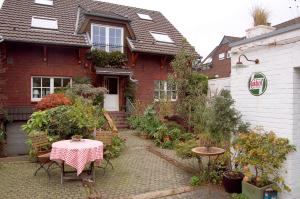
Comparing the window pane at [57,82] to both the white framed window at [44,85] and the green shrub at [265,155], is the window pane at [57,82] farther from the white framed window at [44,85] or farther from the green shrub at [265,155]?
the green shrub at [265,155]

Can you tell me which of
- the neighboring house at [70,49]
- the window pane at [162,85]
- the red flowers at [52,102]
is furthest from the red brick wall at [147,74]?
the red flowers at [52,102]

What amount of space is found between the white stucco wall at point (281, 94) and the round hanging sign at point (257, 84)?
9 centimetres

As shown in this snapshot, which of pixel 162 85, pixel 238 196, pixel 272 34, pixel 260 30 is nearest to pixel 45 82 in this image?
pixel 162 85

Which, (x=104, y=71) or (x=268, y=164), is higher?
(x=104, y=71)

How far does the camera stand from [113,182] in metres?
6.88

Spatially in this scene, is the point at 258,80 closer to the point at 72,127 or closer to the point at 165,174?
the point at 165,174

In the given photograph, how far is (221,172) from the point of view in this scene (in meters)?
7.23

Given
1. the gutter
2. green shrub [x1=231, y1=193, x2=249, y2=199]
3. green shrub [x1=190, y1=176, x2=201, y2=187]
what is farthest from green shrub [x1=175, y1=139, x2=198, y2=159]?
the gutter

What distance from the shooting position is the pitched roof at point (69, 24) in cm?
1480

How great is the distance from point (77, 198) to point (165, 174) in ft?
8.69

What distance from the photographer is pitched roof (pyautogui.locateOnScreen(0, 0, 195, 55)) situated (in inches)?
583

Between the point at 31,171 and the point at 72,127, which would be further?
the point at 72,127

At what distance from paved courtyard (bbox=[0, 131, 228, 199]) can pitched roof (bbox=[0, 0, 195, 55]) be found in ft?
27.7

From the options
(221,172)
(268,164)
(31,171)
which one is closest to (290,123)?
(268,164)
